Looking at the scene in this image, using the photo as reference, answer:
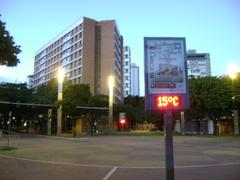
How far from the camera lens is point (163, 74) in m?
7.15

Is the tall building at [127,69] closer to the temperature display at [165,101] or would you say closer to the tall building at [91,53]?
the tall building at [91,53]

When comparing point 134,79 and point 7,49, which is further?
point 134,79

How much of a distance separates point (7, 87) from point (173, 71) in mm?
72296

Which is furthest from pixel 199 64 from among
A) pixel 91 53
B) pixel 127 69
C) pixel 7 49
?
pixel 7 49

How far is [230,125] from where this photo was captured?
82062mm

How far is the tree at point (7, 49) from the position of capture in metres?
16.1

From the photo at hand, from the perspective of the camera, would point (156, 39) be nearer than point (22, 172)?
Yes

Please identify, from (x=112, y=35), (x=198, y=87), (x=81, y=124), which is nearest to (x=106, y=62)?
(x=112, y=35)

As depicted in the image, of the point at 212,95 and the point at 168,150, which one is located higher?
the point at 212,95

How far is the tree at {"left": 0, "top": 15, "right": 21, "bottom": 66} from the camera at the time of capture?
16.1 metres

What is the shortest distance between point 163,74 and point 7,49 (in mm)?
11057

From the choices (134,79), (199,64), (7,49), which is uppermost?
(199,64)

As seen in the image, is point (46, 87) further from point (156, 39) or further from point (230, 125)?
point (156, 39)

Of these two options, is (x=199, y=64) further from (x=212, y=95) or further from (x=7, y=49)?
(x=7, y=49)
